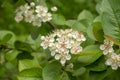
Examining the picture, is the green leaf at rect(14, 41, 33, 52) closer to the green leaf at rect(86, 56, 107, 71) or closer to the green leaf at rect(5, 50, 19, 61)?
the green leaf at rect(5, 50, 19, 61)

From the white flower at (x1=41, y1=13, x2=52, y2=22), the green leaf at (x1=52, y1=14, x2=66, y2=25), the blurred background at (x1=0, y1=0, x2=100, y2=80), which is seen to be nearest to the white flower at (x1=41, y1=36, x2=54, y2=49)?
the white flower at (x1=41, y1=13, x2=52, y2=22)

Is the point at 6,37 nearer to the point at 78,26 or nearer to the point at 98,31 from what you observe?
the point at 78,26

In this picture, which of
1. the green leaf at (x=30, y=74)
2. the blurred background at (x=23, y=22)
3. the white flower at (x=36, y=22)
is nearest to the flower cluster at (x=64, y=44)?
the green leaf at (x=30, y=74)

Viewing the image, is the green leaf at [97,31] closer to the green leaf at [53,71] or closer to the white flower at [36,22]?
the green leaf at [53,71]

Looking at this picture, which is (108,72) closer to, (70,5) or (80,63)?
(80,63)

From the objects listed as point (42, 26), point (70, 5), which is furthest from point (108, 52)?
point (70, 5)

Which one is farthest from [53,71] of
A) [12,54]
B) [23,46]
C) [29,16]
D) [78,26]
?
[12,54]
